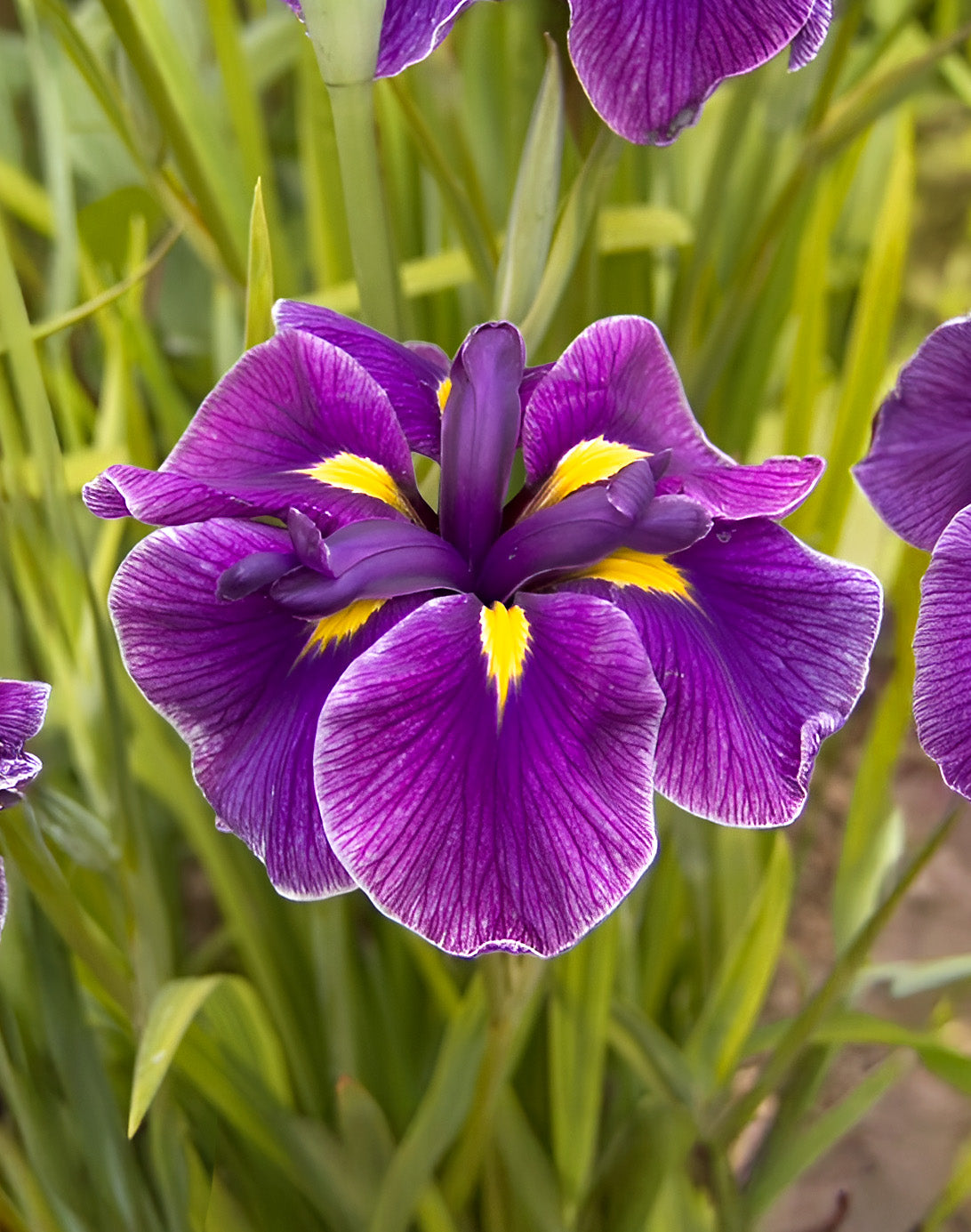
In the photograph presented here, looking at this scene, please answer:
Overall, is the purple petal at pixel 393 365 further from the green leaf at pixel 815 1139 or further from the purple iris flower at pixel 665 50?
the green leaf at pixel 815 1139

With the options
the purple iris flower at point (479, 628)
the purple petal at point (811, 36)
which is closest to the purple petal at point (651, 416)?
the purple iris flower at point (479, 628)

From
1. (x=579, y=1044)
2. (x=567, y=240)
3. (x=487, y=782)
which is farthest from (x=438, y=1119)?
(x=567, y=240)

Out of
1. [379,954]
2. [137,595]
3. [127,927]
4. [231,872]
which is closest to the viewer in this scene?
[137,595]

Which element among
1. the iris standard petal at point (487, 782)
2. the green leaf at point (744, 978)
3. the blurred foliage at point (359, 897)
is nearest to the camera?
the iris standard petal at point (487, 782)

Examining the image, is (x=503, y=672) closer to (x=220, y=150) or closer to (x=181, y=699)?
(x=181, y=699)

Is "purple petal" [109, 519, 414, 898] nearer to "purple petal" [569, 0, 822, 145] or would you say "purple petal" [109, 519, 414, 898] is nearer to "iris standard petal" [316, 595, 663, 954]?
"iris standard petal" [316, 595, 663, 954]

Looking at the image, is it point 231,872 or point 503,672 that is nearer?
point 503,672

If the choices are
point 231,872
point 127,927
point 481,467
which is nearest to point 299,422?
point 481,467
